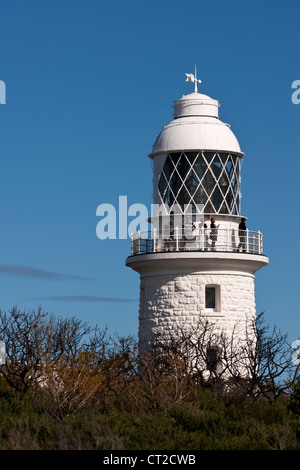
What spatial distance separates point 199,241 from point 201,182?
6.05 feet

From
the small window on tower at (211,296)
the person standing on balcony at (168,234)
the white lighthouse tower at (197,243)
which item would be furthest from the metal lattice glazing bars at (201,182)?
the small window on tower at (211,296)

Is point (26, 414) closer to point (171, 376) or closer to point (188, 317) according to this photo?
point (171, 376)

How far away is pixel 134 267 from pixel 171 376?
5.03m

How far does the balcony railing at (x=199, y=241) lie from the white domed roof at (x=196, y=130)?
260 centimetres

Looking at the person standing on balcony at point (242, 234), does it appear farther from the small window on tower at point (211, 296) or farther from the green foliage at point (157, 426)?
the green foliage at point (157, 426)

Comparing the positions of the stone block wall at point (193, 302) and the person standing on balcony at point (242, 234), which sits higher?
the person standing on balcony at point (242, 234)

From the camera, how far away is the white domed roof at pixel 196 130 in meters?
32.7

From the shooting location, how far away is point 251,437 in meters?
23.0

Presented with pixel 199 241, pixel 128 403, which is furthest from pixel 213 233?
pixel 128 403

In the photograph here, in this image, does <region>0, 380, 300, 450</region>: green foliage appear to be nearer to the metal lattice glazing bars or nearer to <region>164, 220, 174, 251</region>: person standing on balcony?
<region>164, 220, 174, 251</region>: person standing on balcony

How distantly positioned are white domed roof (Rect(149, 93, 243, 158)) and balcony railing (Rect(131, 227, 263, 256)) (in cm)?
260

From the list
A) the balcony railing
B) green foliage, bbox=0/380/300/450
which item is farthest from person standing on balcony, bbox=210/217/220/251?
green foliage, bbox=0/380/300/450

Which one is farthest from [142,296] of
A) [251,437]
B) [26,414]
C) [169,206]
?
[251,437]

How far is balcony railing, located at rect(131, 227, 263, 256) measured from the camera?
32094 millimetres
